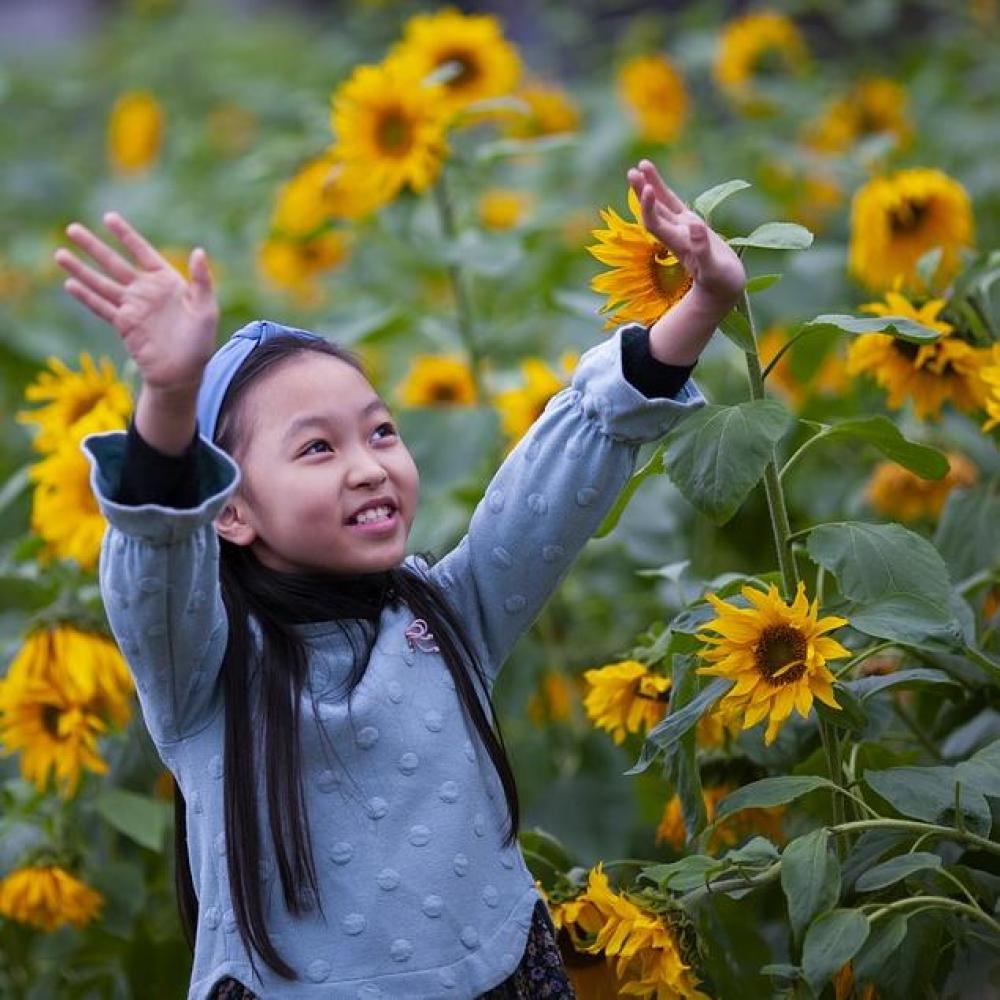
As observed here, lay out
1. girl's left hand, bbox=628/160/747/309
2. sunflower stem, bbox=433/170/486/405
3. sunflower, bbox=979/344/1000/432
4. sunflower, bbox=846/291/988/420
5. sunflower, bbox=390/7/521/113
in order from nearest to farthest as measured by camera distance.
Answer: girl's left hand, bbox=628/160/747/309, sunflower, bbox=979/344/1000/432, sunflower, bbox=846/291/988/420, sunflower stem, bbox=433/170/486/405, sunflower, bbox=390/7/521/113

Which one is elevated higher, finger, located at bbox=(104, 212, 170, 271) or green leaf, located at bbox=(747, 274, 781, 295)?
finger, located at bbox=(104, 212, 170, 271)

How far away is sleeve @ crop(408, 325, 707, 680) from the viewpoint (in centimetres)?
144

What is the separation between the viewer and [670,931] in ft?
4.86

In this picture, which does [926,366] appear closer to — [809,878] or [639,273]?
[639,273]

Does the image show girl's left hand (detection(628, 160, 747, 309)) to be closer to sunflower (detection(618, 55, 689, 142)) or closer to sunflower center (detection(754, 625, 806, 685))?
sunflower center (detection(754, 625, 806, 685))

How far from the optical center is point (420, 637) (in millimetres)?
1469

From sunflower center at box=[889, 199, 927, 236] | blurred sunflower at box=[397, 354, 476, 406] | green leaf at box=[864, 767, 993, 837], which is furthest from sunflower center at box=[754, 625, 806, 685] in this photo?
blurred sunflower at box=[397, 354, 476, 406]

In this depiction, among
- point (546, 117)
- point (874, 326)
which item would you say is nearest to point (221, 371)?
point (874, 326)

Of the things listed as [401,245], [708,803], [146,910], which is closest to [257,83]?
[401,245]

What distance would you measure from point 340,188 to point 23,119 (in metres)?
2.41

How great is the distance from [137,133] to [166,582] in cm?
343

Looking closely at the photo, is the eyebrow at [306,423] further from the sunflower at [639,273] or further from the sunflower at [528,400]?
the sunflower at [528,400]

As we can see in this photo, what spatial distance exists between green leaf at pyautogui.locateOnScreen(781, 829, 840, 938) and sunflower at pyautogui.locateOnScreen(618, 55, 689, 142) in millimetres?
2433

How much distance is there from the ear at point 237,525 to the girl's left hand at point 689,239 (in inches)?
14.0
